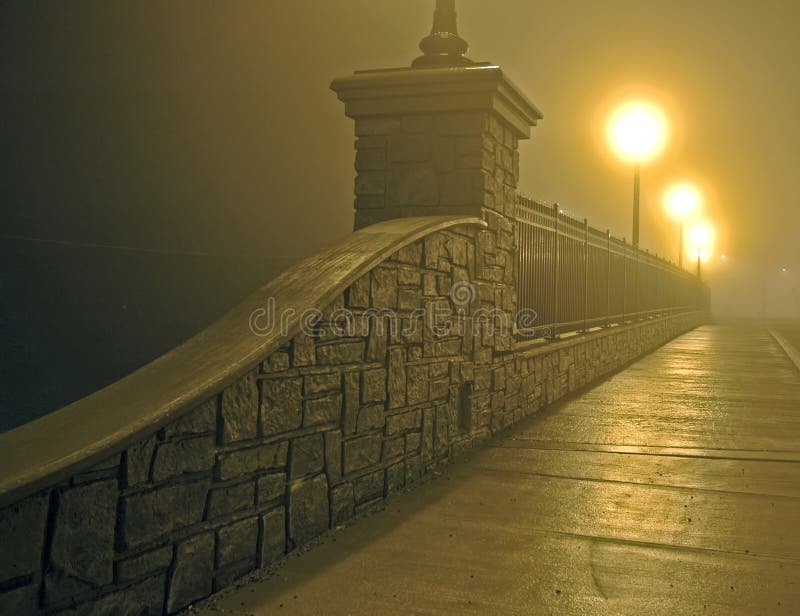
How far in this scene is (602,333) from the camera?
510 inches

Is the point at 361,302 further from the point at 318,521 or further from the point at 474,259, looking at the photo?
the point at 474,259

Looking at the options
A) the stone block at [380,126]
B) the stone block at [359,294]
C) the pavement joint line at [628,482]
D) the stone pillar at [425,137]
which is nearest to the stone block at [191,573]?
the stone block at [359,294]

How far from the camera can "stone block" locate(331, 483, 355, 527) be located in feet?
15.2

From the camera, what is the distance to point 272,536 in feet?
13.3

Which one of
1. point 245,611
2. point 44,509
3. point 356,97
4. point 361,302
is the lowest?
point 245,611

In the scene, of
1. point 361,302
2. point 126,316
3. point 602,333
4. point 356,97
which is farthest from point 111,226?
point 361,302

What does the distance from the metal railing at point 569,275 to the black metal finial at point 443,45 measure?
1.77 meters

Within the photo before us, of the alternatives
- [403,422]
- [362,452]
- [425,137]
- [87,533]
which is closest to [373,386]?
[362,452]

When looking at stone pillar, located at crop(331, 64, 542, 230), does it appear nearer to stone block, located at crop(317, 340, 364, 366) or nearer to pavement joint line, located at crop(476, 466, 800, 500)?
pavement joint line, located at crop(476, 466, 800, 500)

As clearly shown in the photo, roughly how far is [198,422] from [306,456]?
0.92m

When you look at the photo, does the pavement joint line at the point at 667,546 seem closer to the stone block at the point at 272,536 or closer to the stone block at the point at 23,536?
the stone block at the point at 272,536

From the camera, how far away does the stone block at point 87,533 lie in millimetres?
2875

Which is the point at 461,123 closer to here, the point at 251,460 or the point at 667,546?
the point at 667,546

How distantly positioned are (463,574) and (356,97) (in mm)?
4254
